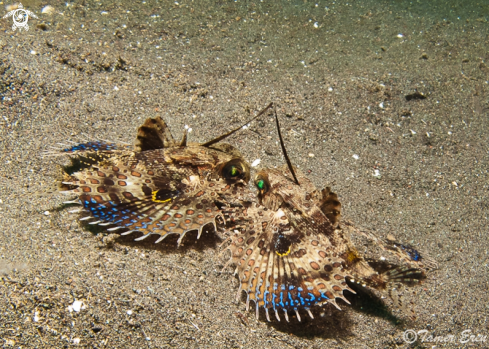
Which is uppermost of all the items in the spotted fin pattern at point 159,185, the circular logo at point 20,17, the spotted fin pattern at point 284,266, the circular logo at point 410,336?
the circular logo at point 20,17

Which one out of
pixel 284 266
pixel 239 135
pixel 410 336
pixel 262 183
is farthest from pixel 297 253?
pixel 239 135

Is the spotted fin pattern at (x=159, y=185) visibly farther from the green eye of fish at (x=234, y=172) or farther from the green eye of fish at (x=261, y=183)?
the green eye of fish at (x=261, y=183)

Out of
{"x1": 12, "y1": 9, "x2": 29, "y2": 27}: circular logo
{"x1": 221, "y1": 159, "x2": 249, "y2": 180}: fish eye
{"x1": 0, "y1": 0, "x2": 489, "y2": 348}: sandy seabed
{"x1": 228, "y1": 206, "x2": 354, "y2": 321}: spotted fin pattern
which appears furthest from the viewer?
{"x1": 12, "y1": 9, "x2": 29, "y2": 27}: circular logo

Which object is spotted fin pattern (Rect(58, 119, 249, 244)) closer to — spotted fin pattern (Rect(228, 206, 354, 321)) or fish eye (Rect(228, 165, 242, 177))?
fish eye (Rect(228, 165, 242, 177))

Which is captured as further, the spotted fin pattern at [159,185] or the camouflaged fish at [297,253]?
the spotted fin pattern at [159,185]

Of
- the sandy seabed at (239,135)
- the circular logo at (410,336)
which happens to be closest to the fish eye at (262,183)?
the sandy seabed at (239,135)

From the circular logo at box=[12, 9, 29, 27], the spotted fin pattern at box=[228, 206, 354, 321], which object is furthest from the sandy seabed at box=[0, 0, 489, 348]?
the spotted fin pattern at box=[228, 206, 354, 321]
